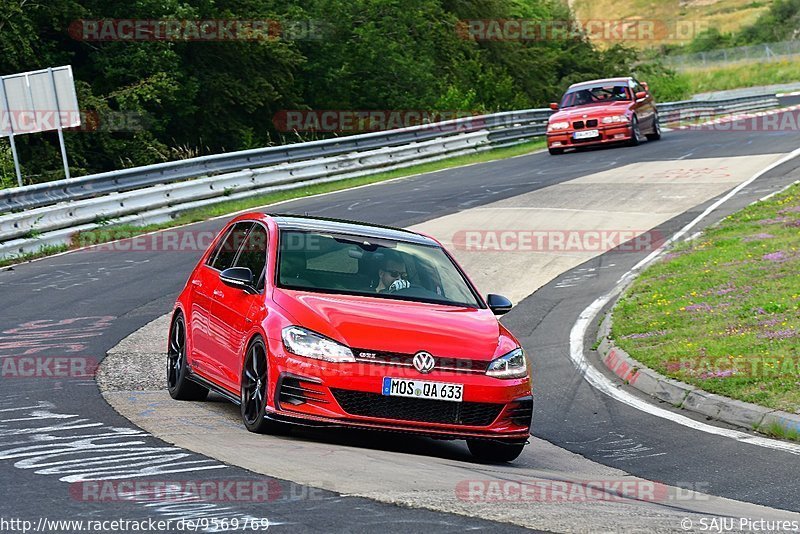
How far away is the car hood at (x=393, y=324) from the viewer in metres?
8.13

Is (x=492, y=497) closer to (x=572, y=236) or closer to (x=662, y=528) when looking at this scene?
(x=662, y=528)

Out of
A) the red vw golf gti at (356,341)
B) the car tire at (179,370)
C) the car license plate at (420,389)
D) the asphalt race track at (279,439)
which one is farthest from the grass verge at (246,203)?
the car license plate at (420,389)

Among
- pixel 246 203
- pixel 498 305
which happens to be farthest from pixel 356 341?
pixel 246 203

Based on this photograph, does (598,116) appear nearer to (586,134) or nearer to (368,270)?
(586,134)

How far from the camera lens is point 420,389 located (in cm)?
806

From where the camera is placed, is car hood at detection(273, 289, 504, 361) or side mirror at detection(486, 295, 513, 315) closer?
car hood at detection(273, 289, 504, 361)

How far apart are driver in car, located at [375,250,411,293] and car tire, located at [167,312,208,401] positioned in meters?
1.85

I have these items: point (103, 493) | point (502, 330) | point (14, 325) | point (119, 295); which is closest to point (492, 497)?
point (103, 493)

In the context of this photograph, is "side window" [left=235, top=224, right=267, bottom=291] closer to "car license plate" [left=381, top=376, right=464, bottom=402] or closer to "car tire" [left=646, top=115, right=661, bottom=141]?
"car license plate" [left=381, top=376, right=464, bottom=402]

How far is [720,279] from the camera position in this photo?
1512 cm

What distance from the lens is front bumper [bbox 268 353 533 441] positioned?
26.2 ft

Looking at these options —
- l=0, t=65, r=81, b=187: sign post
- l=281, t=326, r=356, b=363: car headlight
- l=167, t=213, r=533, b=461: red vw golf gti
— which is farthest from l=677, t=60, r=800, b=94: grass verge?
l=281, t=326, r=356, b=363: car headlight

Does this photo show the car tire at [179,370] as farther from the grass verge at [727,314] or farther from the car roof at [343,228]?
the grass verge at [727,314]

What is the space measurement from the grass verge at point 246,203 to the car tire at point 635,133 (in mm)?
3503
